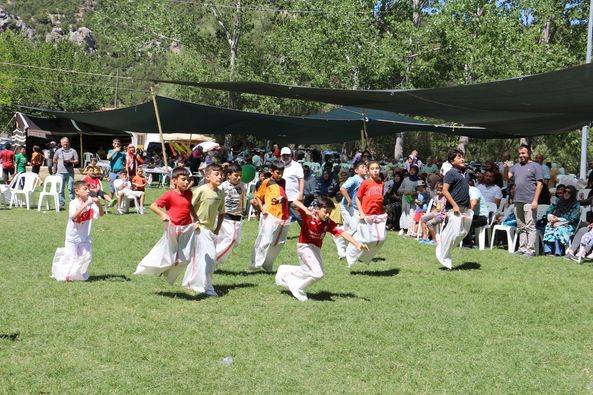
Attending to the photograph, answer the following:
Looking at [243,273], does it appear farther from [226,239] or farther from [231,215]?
[231,215]

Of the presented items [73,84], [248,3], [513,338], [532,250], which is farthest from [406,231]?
[73,84]

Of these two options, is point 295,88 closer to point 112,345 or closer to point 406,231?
point 406,231

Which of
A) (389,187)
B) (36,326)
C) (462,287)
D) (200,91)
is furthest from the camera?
(200,91)

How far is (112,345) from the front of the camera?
6.98 metres

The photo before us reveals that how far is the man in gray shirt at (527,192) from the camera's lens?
13281mm

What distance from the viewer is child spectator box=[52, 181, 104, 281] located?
993cm

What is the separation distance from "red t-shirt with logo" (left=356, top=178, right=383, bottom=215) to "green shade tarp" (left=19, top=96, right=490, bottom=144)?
1042 centimetres

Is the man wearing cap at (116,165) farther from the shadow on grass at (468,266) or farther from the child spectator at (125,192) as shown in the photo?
the shadow on grass at (468,266)

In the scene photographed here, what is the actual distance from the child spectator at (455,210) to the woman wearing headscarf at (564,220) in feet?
7.91

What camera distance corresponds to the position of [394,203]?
1786 centimetres

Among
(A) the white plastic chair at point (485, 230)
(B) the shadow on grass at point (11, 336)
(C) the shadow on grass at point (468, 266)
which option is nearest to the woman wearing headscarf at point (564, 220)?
(A) the white plastic chair at point (485, 230)

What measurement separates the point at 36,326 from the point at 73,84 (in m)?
58.8

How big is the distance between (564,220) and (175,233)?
762 cm

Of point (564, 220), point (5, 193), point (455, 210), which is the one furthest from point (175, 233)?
point (5, 193)
